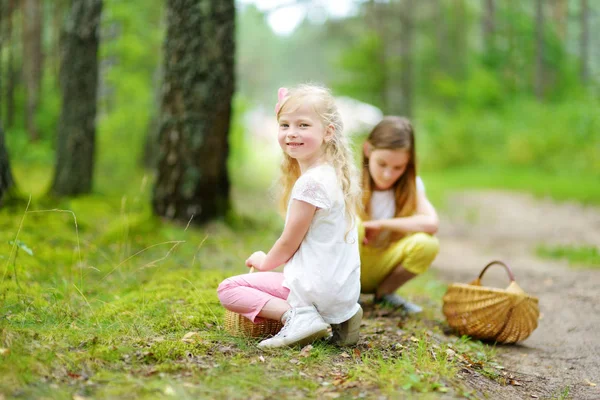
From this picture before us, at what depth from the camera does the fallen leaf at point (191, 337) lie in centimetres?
311

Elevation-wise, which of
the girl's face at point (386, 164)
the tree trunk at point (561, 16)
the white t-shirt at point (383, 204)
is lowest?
the white t-shirt at point (383, 204)

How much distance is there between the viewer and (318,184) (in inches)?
122

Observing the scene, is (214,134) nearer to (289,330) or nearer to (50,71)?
(289,330)

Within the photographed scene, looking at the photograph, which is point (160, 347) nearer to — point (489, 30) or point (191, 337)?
point (191, 337)

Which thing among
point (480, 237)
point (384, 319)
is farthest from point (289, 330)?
point (480, 237)

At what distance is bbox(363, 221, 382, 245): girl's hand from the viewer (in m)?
4.18

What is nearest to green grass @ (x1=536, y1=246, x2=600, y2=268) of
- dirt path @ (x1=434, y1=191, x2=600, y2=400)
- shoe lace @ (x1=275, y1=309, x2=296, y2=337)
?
dirt path @ (x1=434, y1=191, x2=600, y2=400)

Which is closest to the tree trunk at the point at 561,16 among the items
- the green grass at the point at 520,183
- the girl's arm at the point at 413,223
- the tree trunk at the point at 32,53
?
the green grass at the point at 520,183

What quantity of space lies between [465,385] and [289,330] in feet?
2.94

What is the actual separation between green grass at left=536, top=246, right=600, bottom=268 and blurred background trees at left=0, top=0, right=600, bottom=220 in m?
4.13

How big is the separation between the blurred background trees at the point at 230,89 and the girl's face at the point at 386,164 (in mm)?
2532

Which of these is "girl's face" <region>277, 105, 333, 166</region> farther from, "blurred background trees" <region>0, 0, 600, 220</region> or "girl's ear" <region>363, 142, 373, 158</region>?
"blurred background trees" <region>0, 0, 600, 220</region>

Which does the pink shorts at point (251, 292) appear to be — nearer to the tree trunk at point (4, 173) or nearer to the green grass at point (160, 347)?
the green grass at point (160, 347)

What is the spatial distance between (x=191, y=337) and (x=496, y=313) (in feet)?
6.50
